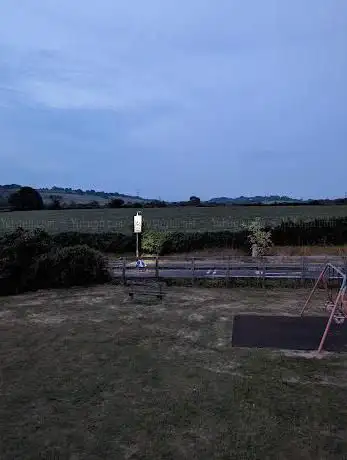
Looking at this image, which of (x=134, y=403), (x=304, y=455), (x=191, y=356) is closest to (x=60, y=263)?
(x=191, y=356)

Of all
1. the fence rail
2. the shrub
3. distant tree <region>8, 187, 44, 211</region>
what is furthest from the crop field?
distant tree <region>8, 187, 44, 211</region>

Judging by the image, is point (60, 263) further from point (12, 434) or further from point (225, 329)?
point (12, 434)

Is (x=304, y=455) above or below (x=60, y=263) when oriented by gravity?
below

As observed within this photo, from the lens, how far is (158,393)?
915cm

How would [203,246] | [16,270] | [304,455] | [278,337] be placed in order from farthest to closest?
[203,246], [16,270], [278,337], [304,455]

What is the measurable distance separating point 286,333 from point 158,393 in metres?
5.25

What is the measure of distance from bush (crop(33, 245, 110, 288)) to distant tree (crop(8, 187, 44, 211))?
69.6 meters

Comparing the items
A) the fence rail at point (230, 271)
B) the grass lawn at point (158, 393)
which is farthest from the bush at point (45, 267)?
the grass lawn at point (158, 393)

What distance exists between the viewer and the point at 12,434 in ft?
24.8

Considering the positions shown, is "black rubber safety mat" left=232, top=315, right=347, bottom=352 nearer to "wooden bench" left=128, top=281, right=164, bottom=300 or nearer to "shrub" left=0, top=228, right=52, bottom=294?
"wooden bench" left=128, top=281, right=164, bottom=300

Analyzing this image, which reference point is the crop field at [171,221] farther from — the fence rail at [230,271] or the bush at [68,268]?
the fence rail at [230,271]

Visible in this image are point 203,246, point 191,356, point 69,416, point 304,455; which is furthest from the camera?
point 203,246

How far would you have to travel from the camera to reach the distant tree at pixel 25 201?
87188mm

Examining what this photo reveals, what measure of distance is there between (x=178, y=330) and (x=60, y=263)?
9.09 metres
